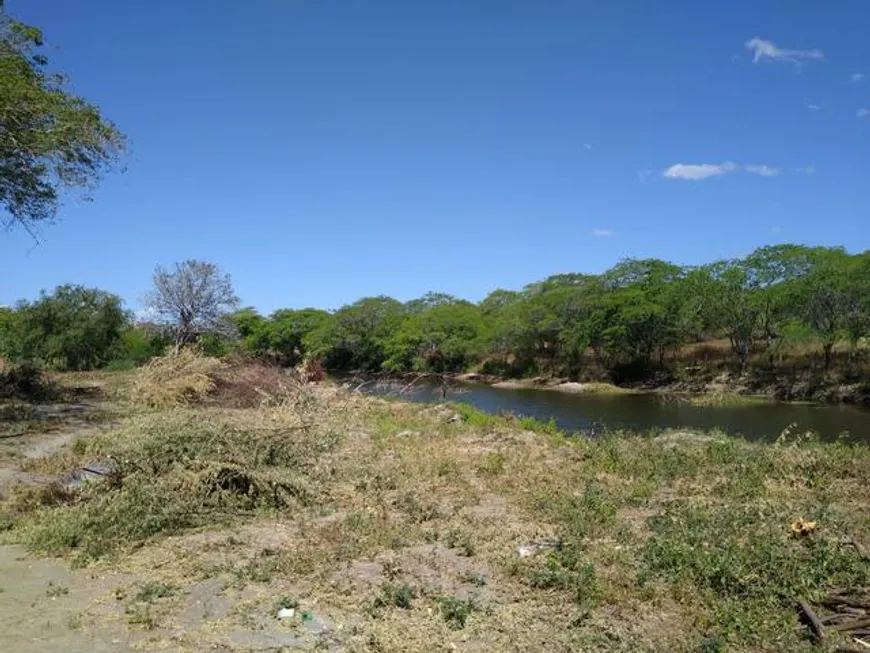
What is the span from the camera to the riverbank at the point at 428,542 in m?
5.49

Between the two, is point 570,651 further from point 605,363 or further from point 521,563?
point 605,363

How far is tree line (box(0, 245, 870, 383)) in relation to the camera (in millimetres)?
34969

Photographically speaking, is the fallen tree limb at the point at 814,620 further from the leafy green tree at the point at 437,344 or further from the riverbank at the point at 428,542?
the leafy green tree at the point at 437,344

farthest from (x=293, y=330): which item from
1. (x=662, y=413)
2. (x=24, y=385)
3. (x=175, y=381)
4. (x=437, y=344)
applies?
(x=175, y=381)

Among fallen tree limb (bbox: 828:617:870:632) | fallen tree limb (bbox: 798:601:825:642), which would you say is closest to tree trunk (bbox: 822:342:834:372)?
fallen tree limb (bbox: 798:601:825:642)

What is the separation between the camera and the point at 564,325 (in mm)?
57156

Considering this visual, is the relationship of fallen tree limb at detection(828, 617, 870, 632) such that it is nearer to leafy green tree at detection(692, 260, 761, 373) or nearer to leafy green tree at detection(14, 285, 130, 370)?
leafy green tree at detection(14, 285, 130, 370)

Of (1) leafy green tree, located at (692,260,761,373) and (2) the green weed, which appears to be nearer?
(2) the green weed

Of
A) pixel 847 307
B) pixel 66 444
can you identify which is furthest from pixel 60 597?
pixel 847 307

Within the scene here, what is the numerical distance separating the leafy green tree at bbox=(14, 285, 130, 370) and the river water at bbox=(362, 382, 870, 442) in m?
→ 13.9

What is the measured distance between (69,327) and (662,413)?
3009cm

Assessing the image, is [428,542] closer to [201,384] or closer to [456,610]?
[456,610]

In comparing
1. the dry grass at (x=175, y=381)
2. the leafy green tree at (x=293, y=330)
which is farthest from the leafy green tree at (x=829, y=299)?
the leafy green tree at (x=293, y=330)

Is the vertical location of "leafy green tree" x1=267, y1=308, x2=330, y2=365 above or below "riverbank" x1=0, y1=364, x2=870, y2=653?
above
